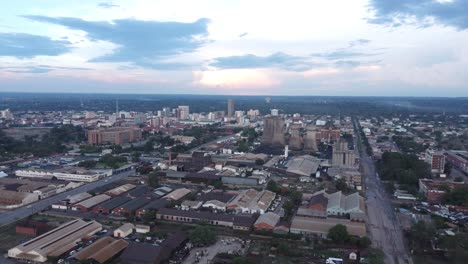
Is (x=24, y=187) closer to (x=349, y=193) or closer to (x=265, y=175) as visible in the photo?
(x=265, y=175)

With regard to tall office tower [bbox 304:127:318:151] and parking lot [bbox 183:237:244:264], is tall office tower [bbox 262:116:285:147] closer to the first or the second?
tall office tower [bbox 304:127:318:151]

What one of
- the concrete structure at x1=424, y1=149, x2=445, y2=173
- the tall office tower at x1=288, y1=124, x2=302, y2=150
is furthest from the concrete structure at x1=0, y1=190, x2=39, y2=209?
the concrete structure at x1=424, y1=149, x2=445, y2=173

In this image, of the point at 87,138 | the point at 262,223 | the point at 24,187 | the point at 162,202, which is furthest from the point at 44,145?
the point at 262,223

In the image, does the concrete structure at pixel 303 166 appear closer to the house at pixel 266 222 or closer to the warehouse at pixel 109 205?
the house at pixel 266 222

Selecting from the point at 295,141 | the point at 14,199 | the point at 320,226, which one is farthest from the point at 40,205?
the point at 295,141

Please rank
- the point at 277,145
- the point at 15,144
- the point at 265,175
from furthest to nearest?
the point at 277,145 → the point at 15,144 → the point at 265,175

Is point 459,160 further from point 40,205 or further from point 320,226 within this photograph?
point 40,205
